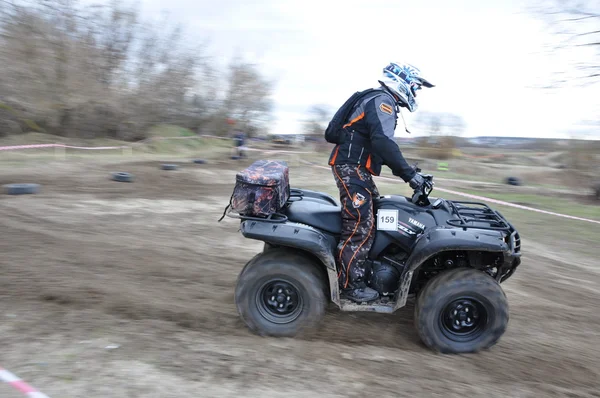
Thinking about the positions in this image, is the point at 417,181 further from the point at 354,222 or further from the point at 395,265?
the point at 395,265

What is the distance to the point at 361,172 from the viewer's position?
4.34 meters

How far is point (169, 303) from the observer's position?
496cm

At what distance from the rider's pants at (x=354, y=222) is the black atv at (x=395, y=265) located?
0.39 ft

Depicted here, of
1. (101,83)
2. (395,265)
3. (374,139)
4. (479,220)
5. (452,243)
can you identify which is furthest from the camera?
(101,83)

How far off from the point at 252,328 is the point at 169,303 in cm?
109

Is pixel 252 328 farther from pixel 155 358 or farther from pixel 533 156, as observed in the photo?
pixel 533 156

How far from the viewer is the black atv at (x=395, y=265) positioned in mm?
4117

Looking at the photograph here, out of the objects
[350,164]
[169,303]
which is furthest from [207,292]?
[350,164]

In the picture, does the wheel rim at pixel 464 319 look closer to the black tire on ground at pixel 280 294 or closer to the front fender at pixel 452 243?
the front fender at pixel 452 243

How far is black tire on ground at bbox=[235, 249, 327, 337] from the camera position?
4.28m

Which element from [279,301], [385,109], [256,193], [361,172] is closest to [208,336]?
[279,301]

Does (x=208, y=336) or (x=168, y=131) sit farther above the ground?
(x=168, y=131)

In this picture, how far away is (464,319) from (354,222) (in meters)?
1.28

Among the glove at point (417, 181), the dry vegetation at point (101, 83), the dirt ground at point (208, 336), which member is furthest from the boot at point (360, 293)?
the dry vegetation at point (101, 83)
